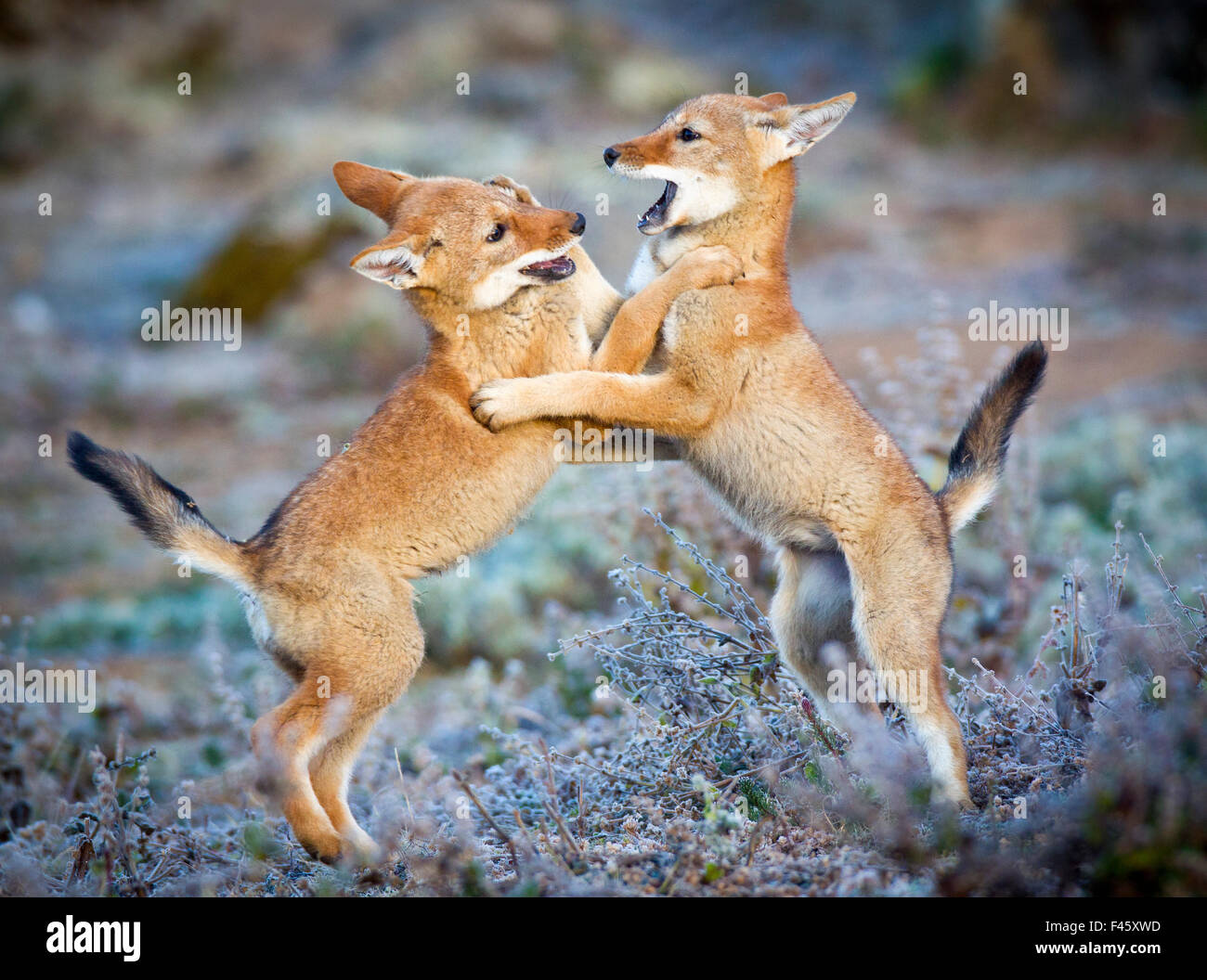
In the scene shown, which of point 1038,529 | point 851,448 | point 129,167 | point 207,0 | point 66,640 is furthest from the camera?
point 207,0

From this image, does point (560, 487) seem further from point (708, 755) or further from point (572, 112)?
point (572, 112)

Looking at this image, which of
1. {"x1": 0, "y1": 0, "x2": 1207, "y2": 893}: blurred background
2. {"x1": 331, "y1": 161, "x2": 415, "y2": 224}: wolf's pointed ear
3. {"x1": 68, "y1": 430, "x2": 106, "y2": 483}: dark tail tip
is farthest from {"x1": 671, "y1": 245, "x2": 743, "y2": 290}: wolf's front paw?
{"x1": 68, "y1": 430, "x2": 106, "y2": 483}: dark tail tip

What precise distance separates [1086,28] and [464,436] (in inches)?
904

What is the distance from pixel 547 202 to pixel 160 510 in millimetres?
7870

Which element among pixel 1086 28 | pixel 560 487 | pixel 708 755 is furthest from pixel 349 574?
pixel 1086 28

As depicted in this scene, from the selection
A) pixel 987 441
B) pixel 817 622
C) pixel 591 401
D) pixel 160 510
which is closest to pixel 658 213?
pixel 591 401

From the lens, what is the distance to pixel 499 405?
223 inches

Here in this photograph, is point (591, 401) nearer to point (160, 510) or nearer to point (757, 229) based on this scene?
point (757, 229)

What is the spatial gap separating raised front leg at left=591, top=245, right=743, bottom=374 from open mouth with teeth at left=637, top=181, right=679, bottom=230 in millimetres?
285

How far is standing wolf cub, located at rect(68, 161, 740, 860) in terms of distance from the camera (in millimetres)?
5281

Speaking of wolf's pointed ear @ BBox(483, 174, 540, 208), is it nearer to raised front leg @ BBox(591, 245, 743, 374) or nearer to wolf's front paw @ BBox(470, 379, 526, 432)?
raised front leg @ BBox(591, 245, 743, 374)

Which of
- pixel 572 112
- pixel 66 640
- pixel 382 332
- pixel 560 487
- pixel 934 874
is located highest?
pixel 572 112

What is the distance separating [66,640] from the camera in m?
Result: 10.4

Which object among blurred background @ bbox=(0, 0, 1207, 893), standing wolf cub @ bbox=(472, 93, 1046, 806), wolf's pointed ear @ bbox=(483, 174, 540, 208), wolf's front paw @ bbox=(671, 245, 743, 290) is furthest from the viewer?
blurred background @ bbox=(0, 0, 1207, 893)
